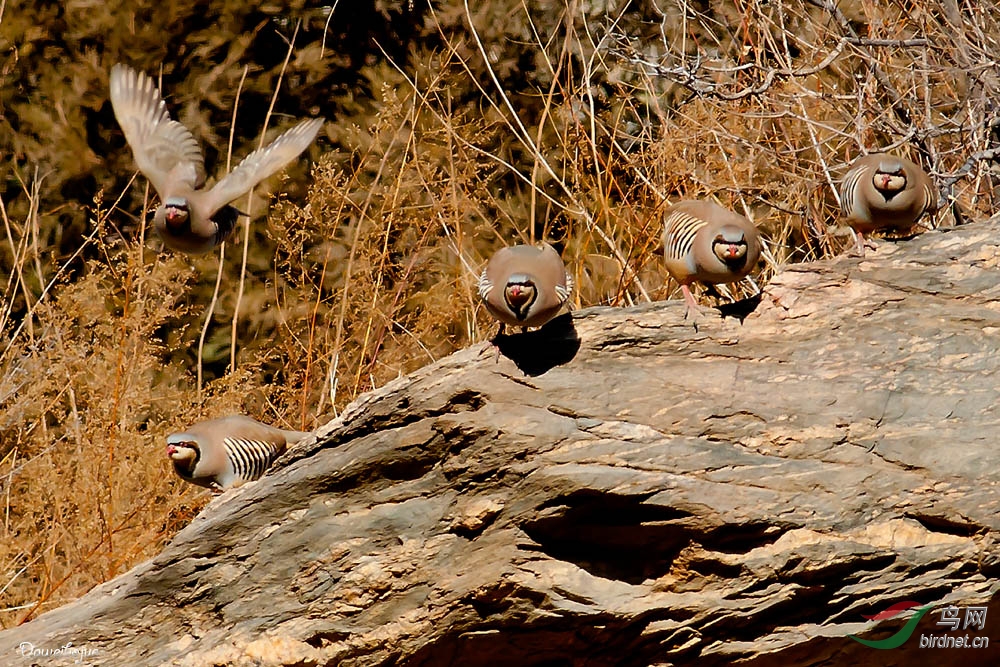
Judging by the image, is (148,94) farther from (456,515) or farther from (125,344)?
(456,515)

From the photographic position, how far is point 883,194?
4.96m

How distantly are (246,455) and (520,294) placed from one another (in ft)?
4.57

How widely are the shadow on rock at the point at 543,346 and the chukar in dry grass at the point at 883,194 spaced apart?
1096 millimetres

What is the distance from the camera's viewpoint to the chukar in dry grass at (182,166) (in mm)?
6129

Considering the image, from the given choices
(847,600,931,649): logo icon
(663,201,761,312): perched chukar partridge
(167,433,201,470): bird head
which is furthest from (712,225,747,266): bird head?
(167,433,201,470): bird head

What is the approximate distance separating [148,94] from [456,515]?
3.04 meters

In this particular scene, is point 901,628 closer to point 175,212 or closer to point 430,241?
point 175,212

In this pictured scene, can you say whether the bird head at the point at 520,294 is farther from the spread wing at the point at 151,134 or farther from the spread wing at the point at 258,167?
the spread wing at the point at 151,134

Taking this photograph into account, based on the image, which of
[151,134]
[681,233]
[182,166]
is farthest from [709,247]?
[151,134]

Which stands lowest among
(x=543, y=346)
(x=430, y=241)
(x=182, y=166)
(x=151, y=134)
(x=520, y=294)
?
(x=430, y=241)

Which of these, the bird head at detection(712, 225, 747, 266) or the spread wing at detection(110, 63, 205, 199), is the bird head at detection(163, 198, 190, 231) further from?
the bird head at detection(712, 225, 747, 266)

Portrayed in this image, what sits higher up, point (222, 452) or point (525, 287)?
point (525, 287)

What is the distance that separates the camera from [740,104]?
7.21 m

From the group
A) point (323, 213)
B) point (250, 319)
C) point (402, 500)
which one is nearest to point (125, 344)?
point (323, 213)
